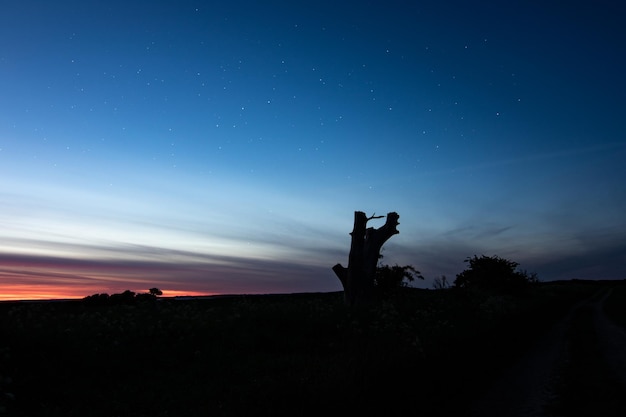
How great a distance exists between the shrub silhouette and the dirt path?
22452 millimetres

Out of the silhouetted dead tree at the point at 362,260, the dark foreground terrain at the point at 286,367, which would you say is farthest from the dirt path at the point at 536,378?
the silhouetted dead tree at the point at 362,260

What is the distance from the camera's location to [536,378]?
14.8 m

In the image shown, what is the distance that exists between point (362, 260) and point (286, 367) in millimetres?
16647

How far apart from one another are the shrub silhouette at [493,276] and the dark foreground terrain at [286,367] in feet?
92.2

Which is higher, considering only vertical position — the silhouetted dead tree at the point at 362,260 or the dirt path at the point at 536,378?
the silhouetted dead tree at the point at 362,260

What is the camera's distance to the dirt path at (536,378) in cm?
1125

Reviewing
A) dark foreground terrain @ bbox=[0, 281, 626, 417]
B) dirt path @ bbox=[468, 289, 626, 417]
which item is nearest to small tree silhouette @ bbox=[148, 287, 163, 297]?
dark foreground terrain @ bbox=[0, 281, 626, 417]

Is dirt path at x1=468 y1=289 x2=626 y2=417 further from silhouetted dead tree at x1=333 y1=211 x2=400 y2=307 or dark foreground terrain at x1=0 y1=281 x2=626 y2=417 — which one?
silhouetted dead tree at x1=333 y1=211 x2=400 y2=307

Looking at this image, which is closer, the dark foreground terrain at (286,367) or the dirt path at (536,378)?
the dark foreground terrain at (286,367)

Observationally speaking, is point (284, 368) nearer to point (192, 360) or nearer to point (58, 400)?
point (192, 360)

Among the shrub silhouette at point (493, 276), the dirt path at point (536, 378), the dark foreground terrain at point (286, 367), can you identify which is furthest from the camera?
the shrub silhouette at point (493, 276)

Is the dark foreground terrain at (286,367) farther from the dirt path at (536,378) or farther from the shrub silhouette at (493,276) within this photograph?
the shrub silhouette at (493,276)

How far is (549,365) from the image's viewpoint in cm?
1703

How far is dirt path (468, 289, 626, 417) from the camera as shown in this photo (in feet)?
36.9
